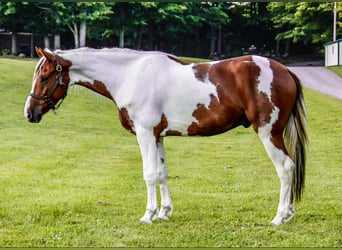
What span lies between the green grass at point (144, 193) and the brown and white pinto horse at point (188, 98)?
333 mm

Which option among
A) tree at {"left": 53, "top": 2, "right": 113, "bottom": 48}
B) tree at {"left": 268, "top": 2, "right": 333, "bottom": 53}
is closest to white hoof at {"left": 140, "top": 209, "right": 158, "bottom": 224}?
tree at {"left": 53, "top": 2, "right": 113, "bottom": 48}

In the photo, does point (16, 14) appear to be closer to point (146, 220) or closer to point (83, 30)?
point (83, 30)

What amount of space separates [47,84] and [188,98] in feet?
4.50

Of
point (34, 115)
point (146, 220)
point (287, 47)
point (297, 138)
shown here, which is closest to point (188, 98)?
point (297, 138)

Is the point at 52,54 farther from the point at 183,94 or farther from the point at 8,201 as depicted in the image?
the point at 8,201

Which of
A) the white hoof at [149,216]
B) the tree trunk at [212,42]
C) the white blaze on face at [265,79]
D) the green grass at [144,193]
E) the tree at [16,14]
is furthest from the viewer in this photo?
the tree trunk at [212,42]

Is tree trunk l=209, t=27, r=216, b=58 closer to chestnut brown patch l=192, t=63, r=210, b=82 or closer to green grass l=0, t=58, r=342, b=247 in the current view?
green grass l=0, t=58, r=342, b=247

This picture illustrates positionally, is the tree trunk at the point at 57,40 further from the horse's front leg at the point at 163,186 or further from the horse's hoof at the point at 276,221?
the horse's hoof at the point at 276,221

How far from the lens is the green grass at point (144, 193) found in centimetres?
509

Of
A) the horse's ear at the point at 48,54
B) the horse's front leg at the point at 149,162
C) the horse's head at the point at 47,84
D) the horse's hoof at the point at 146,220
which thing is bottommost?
the horse's hoof at the point at 146,220

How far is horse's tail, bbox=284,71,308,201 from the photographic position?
18.1ft

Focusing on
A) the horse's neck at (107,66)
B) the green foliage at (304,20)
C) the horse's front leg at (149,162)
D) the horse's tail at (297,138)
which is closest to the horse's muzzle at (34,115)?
the horse's neck at (107,66)

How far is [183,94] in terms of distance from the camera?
17.9 ft

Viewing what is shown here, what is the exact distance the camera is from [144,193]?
7.05 metres
